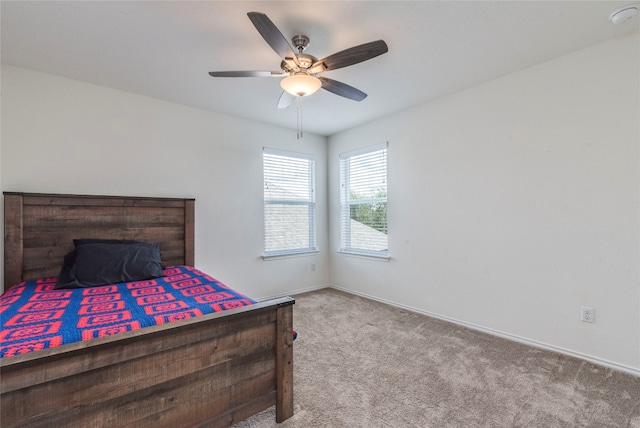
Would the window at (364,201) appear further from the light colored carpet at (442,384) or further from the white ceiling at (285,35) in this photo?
the light colored carpet at (442,384)

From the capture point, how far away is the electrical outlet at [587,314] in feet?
7.50

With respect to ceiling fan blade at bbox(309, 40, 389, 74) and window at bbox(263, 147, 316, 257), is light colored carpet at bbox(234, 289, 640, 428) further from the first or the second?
ceiling fan blade at bbox(309, 40, 389, 74)

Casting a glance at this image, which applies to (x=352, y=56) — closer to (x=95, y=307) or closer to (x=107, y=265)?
(x=95, y=307)

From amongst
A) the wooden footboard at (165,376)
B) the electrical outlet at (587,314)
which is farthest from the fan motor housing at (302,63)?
the electrical outlet at (587,314)

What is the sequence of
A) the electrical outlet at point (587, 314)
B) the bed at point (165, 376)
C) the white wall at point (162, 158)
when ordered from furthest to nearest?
the white wall at point (162, 158) → the electrical outlet at point (587, 314) → the bed at point (165, 376)

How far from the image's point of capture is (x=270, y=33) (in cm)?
162

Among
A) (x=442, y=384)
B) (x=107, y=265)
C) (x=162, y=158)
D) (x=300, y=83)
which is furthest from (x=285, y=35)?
(x=442, y=384)

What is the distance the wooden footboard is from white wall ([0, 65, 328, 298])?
2.17 metres

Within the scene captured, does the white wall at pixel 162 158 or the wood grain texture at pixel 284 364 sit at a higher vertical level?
the white wall at pixel 162 158

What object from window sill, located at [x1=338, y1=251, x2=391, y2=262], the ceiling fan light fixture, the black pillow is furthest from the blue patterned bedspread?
window sill, located at [x1=338, y1=251, x2=391, y2=262]

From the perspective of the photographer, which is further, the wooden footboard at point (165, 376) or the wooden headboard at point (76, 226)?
the wooden headboard at point (76, 226)

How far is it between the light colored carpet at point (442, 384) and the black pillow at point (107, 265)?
151cm

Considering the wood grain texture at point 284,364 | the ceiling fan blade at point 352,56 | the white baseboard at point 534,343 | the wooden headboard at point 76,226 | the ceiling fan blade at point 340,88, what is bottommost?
the white baseboard at point 534,343

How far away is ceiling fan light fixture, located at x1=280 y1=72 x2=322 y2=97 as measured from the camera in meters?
1.96
